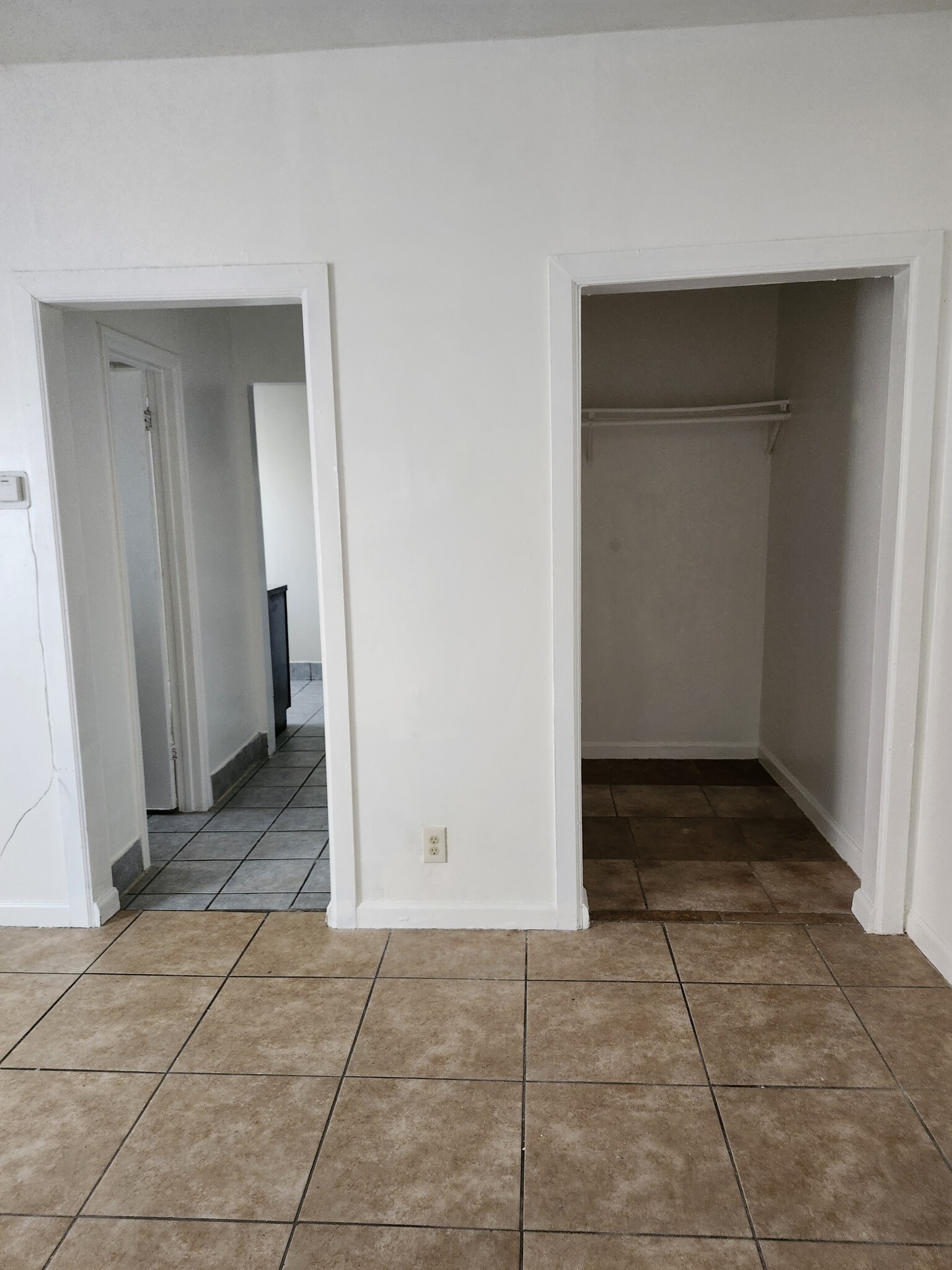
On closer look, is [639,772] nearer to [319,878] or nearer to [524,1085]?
[319,878]

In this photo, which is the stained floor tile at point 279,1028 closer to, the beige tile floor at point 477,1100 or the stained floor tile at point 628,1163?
the beige tile floor at point 477,1100

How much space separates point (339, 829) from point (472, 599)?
85 centimetres

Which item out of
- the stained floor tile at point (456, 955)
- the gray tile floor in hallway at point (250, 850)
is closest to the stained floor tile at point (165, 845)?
the gray tile floor in hallway at point (250, 850)

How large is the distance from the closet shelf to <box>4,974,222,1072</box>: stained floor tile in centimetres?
289

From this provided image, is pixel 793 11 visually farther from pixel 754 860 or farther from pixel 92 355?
pixel 754 860

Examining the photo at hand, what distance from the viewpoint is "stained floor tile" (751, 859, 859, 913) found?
2.90m

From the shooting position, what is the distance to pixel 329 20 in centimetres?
230

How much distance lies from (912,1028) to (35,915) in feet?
8.75

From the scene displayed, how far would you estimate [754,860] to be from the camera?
10.7ft

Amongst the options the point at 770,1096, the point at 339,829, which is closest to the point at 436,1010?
the point at 339,829

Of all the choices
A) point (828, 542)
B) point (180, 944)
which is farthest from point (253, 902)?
point (828, 542)

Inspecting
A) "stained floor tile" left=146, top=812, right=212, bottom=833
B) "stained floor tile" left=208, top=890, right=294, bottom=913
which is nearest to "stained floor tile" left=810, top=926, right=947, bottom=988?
"stained floor tile" left=208, top=890, right=294, bottom=913


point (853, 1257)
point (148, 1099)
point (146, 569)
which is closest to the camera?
point (853, 1257)

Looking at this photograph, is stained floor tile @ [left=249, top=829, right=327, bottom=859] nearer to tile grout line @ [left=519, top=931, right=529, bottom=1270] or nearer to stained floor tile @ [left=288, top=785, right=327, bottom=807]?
stained floor tile @ [left=288, top=785, right=327, bottom=807]
